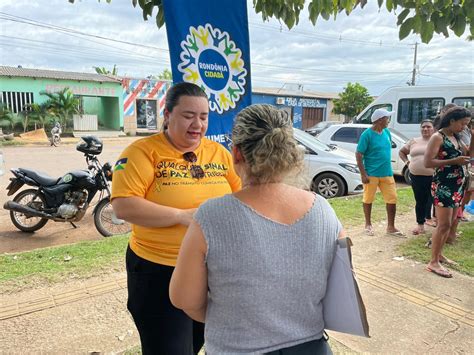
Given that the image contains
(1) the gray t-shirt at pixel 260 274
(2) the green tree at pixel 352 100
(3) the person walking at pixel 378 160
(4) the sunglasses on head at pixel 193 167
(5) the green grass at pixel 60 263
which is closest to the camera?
(1) the gray t-shirt at pixel 260 274

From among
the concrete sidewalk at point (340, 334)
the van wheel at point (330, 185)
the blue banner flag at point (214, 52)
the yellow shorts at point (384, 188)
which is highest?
the blue banner flag at point (214, 52)

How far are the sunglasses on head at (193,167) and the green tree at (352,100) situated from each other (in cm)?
3610

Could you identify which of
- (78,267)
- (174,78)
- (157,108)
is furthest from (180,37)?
(157,108)

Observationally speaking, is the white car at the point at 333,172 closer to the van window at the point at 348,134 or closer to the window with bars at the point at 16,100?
the van window at the point at 348,134

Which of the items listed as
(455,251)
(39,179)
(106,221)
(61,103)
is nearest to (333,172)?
(455,251)

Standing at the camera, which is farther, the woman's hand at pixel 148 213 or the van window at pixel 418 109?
the van window at pixel 418 109

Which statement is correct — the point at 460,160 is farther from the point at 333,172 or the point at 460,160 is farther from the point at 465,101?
the point at 465,101

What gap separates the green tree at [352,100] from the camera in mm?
36125

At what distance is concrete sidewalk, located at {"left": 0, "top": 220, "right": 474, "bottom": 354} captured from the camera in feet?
9.23

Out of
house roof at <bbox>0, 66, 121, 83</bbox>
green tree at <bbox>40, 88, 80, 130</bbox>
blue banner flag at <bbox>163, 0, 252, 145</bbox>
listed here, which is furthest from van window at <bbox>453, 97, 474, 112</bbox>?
house roof at <bbox>0, 66, 121, 83</bbox>

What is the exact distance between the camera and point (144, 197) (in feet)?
5.91

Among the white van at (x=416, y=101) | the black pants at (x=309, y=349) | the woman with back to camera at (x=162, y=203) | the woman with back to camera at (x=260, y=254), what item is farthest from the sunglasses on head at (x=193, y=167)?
the white van at (x=416, y=101)

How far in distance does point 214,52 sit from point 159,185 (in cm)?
96

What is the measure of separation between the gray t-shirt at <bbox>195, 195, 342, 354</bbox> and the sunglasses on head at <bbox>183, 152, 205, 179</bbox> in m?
0.63
